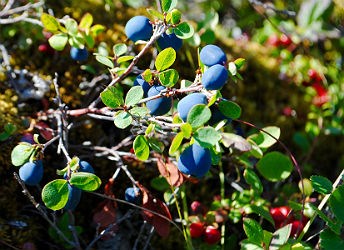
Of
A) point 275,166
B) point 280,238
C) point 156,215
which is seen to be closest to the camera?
point 280,238

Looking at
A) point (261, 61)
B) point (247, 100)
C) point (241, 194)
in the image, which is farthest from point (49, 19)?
point (261, 61)

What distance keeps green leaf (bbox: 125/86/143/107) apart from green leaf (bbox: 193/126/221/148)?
0.16m

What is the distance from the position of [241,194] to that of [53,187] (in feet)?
2.15

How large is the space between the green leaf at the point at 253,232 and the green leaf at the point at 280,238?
40 millimetres

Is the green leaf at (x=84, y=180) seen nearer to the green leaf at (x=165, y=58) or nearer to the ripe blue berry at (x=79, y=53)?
the green leaf at (x=165, y=58)

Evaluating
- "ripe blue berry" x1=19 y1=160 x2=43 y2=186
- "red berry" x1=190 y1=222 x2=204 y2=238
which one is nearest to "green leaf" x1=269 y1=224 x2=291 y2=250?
"red berry" x1=190 y1=222 x2=204 y2=238

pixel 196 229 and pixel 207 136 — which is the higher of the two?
pixel 207 136

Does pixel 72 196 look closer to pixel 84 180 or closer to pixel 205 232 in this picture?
pixel 84 180

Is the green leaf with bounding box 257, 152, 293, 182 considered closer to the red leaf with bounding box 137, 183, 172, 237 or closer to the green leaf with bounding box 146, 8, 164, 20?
the red leaf with bounding box 137, 183, 172, 237

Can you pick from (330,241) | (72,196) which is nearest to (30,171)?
(72,196)

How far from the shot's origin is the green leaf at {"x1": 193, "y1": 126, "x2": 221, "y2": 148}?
0.97 m

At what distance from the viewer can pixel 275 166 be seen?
150cm

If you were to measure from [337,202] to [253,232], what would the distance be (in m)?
0.21

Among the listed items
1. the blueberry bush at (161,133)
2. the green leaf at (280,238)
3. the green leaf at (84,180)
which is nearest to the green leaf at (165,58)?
the blueberry bush at (161,133)
